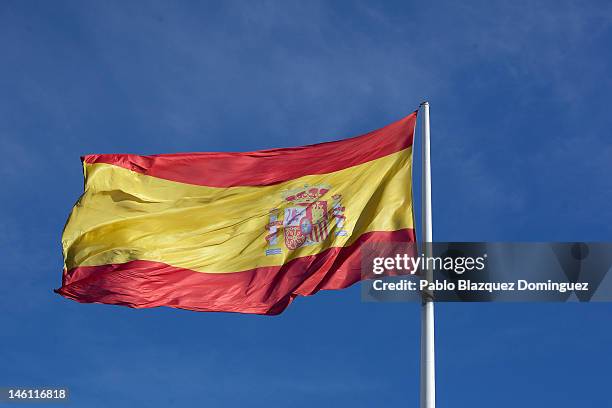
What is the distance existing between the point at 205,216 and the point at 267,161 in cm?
182

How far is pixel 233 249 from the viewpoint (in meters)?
19.3

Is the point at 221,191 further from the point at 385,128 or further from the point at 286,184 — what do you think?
the point at 385,128

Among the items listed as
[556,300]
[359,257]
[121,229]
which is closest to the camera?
[359,257]

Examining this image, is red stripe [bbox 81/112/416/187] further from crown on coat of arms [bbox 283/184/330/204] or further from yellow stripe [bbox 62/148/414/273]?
crown on coat of arms [bbox 283/184/330/204]

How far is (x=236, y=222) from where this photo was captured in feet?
64.6

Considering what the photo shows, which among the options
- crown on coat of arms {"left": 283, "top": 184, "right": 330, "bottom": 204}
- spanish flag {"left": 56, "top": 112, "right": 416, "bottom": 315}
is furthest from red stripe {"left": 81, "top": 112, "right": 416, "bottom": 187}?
crown on coat of arms {"left": 283, "top": 184, "right": 330, "bottom": 204}

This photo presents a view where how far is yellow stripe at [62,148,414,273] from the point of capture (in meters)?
18.2

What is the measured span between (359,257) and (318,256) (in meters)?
0.99

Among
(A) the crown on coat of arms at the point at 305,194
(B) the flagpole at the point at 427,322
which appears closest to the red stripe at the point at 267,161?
(A) the crown on coat of arms at the point at 305,194

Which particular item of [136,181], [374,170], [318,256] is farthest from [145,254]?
[374,170]

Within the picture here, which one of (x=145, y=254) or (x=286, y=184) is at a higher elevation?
(x=286, y=184)

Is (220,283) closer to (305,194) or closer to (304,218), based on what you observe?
(304,218)

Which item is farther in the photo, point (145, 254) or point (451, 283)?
point (145, 254)

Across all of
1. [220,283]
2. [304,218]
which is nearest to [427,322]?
[304,218]
